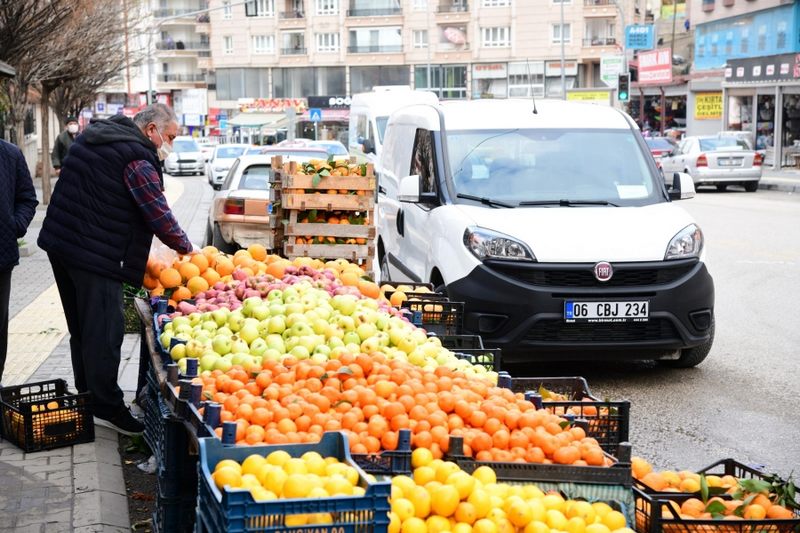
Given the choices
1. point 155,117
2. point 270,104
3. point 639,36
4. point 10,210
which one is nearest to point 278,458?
point 155,117

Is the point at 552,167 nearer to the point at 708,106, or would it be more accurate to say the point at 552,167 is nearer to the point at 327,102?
the point at 708,106

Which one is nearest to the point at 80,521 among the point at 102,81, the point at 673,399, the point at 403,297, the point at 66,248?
the point at 66,248

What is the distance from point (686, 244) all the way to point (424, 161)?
252 centimetres

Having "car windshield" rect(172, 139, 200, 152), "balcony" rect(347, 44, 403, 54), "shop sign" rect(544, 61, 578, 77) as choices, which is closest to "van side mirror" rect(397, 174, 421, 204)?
"car windshield" rect(172, 139, 200, 152)

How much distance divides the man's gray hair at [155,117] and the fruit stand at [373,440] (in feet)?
3.90

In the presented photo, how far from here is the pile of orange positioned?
4324 millimetres

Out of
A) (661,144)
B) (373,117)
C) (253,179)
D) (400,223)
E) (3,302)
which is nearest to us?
(3,302)

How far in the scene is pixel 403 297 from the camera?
24.6 feet

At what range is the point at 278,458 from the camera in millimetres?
3838

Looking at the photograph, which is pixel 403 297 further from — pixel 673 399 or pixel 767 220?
pixel 767 220

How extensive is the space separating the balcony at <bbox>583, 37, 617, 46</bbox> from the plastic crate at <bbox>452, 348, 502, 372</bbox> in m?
82.7

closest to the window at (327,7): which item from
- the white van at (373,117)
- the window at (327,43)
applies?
the window at (327,43)

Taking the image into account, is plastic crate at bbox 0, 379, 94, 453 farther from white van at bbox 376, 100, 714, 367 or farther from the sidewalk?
white van at bbox 376, 100, 714, 367

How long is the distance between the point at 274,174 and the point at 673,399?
4.65 metres
